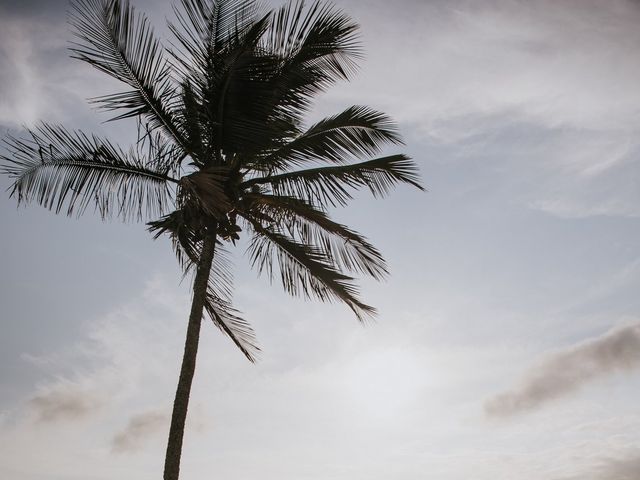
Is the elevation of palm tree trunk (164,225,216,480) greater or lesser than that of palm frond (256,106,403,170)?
lesser

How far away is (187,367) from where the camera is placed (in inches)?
331

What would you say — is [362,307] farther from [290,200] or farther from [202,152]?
[202,152]

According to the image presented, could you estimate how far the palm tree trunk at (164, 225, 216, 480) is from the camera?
774cm

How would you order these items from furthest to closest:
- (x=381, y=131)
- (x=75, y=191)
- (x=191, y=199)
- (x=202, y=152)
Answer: (x=381, y=131) → (x=202, y=152) → (x=75, y=191) → (x=191, y=199)

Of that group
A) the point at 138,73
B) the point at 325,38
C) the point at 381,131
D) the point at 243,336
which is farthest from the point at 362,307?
the point at 138,73

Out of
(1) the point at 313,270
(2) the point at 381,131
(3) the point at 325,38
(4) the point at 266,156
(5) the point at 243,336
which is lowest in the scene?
(5) the point at 243,336

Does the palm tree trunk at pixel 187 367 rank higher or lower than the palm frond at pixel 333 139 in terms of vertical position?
lower

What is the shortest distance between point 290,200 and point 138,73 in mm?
3180

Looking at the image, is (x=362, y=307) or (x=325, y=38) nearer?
(x=325, y=38)

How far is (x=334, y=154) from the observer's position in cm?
998

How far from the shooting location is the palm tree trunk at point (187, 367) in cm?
774

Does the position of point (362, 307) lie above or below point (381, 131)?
below

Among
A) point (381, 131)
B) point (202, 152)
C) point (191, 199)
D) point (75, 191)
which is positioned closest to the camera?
point (191, 199)

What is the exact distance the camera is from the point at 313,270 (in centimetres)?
1014
